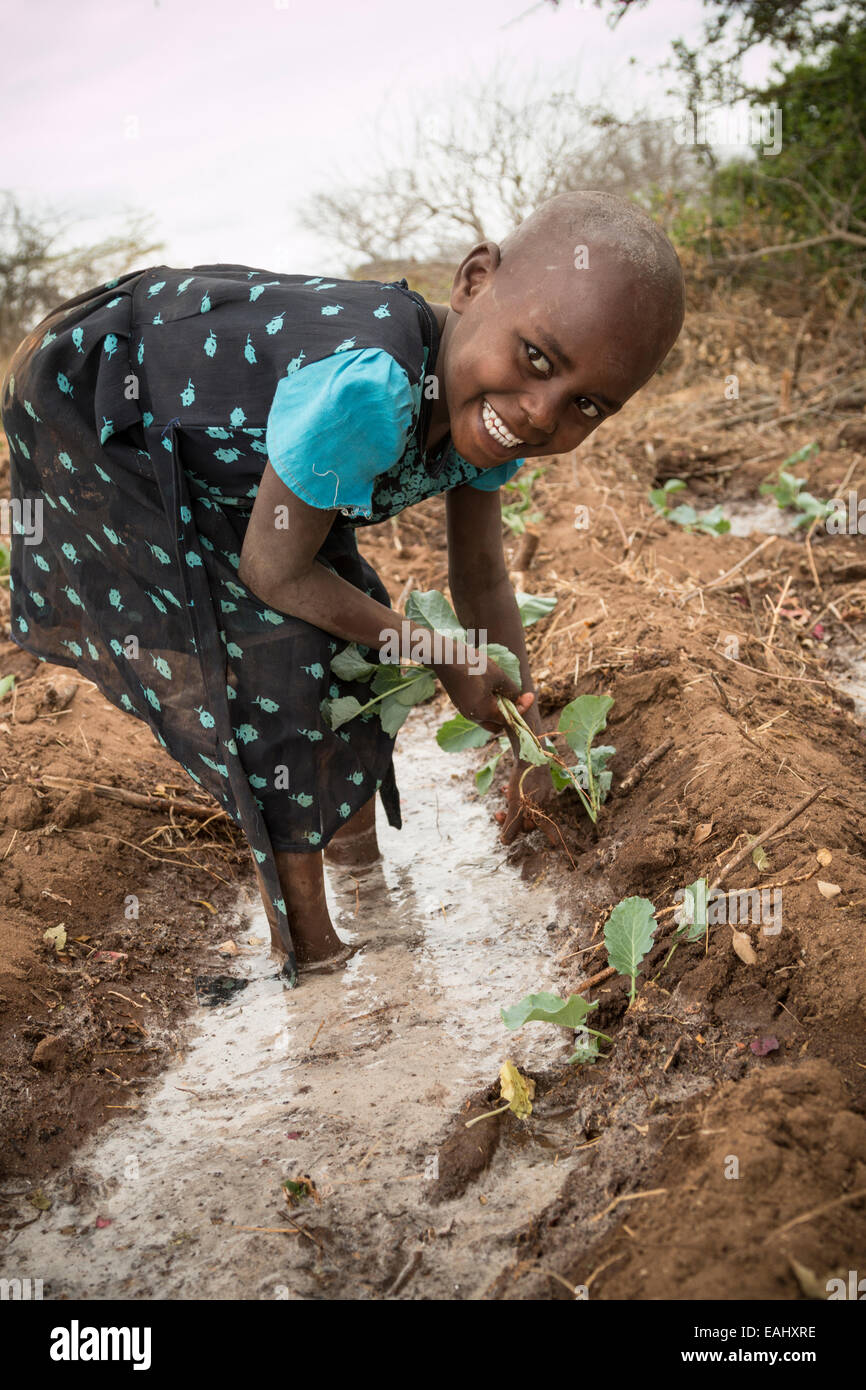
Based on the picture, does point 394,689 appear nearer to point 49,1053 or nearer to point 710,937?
point 710,937

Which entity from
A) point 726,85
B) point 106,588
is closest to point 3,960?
point 106,588

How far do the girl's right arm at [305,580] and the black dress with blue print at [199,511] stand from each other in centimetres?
13

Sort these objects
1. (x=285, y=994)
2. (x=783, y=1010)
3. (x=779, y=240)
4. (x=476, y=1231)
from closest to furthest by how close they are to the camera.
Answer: (x=476, y=1231), (x=783, y=1010), (x=285, y=994), (x=779, y=240)

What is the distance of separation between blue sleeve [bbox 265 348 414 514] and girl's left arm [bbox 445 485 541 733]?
702 millimetres

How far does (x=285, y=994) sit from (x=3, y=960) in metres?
0.58

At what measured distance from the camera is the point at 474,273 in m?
1.75

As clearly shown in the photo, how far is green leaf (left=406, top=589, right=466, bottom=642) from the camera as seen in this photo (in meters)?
2.23

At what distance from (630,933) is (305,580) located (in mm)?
843

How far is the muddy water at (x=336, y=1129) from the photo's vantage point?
1479 mm

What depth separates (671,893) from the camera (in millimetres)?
2045

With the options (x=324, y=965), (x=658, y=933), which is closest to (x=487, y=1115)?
(x=658, y=933)

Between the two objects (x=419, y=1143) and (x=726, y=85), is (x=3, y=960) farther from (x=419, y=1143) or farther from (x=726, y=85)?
(x=726, y=85)

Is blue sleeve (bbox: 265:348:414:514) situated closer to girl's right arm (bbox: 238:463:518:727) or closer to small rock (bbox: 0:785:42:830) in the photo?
girl's right arm (bbox: 238:463:518:727)

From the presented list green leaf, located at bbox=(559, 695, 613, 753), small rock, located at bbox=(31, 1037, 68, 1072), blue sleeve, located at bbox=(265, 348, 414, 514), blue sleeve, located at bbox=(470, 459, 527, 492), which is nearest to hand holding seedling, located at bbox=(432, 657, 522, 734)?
green leaf, located at bbox=(559, 695, 613, 753)
